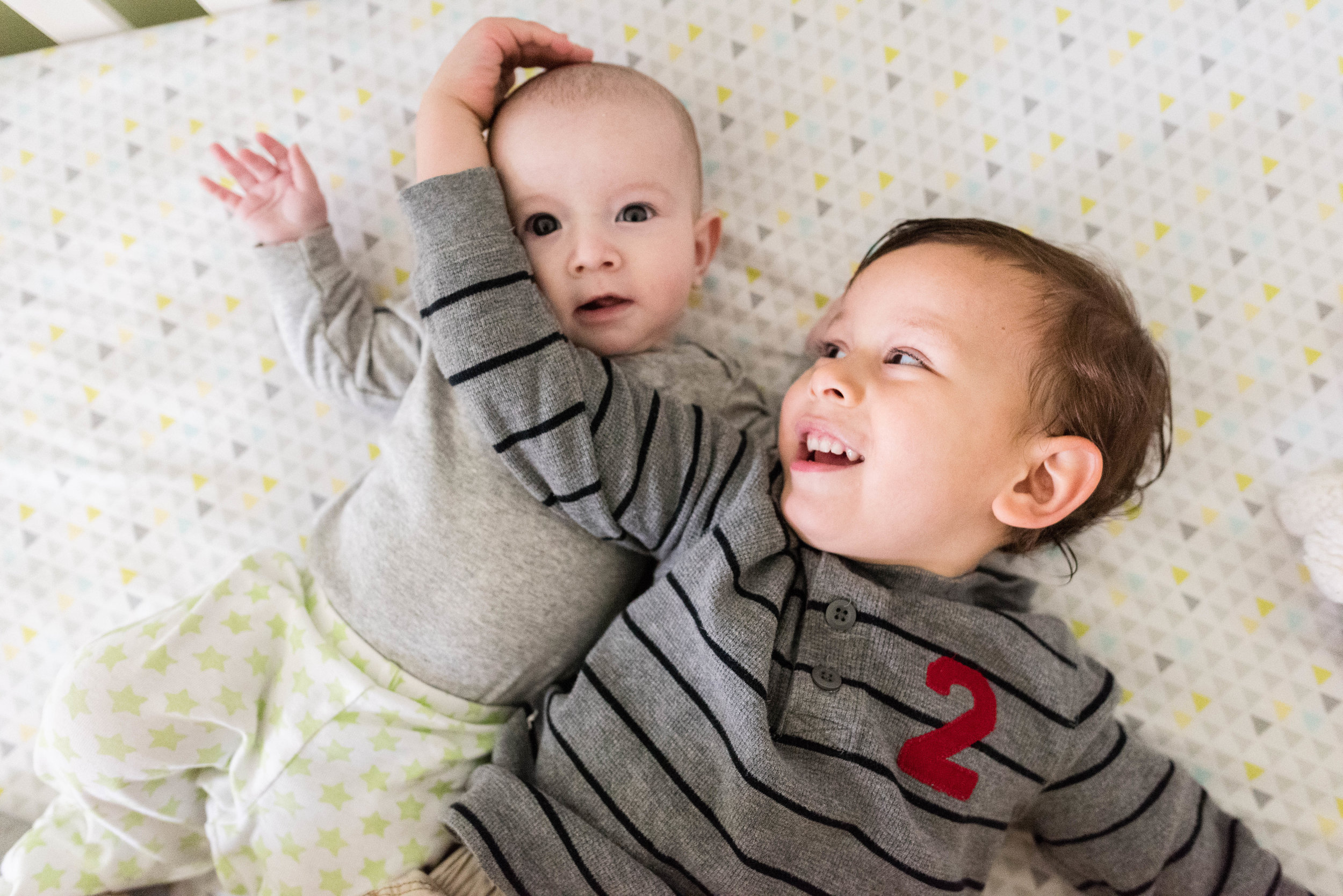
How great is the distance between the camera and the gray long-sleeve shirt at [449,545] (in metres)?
1.08

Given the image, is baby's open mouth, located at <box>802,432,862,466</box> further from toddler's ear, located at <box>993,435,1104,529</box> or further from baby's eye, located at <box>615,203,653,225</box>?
baby's eye, located at <box>615,203,653,225</box>

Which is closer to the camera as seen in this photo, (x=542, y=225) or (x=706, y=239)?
(x=542, y=225)

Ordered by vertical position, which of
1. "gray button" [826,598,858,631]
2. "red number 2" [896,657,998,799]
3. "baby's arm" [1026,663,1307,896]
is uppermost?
"gray button" [826,598,858,631]

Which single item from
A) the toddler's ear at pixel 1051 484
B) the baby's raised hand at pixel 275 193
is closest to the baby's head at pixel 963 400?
the toddler's ear at pixel 1051 484

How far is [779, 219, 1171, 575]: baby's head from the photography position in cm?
94

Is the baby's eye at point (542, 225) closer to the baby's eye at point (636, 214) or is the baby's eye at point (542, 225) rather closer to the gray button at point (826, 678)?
the baby's eye at point (636, 214)

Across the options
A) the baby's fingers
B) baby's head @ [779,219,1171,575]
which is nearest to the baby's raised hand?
the baby's fingers

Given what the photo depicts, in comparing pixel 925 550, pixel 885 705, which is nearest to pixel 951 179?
pixel 925 550

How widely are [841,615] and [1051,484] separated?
0.29 metres

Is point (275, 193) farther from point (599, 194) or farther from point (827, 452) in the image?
point (827, 452)

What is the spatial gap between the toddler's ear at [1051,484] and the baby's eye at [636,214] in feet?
1.79

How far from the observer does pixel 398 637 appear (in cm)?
110

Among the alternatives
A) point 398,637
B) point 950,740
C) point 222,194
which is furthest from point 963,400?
point 222,194

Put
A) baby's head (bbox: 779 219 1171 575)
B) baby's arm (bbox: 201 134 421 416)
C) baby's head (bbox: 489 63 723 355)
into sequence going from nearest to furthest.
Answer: baby's head (bbox: 779 219 1171 575), baby's head (bbox: 489 63 723 355), baby's arm (bbox: 201 134 421 416)
